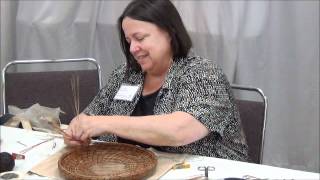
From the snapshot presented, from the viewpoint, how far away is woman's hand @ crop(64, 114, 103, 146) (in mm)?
1397

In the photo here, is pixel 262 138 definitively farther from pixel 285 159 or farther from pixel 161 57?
pixel 285 159

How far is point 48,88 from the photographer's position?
219 centimetres

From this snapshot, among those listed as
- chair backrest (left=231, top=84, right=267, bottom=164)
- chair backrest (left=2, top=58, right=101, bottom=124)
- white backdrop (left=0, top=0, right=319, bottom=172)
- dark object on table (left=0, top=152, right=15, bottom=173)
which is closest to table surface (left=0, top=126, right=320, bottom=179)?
dark object on table (left=0, top=152, right=15, bottom=173)

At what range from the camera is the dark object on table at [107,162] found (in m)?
1.20

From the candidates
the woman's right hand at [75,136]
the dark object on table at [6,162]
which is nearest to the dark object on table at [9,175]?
the dark object on table at [6,162]

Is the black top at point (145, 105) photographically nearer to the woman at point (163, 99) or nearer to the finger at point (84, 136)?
the woman at point (163, 99)

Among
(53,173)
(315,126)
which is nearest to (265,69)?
(315,126)

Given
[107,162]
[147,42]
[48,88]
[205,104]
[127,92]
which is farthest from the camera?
[48,88]

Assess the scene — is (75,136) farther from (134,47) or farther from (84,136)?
(134,47)

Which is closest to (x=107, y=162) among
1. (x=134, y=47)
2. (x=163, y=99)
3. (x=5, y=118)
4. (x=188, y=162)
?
(x=188, y=162)

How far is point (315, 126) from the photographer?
7.91 ft

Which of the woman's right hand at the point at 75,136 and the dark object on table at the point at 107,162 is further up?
the woman's right hand at the point at 75,136

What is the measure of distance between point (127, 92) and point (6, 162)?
0.59 meters

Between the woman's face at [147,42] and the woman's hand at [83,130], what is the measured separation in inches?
13.2
